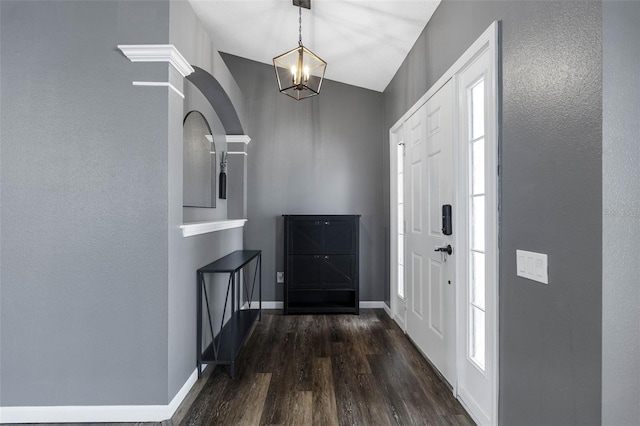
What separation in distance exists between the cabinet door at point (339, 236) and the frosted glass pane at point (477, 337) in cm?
197

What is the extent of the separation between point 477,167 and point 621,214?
938 millimetres

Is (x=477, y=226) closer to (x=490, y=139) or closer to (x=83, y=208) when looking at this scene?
(x=490, y=139)

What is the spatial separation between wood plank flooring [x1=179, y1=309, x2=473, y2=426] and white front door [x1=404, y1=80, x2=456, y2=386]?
23 centimetres

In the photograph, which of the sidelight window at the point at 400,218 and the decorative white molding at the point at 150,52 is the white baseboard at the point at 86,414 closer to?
the decorative white molding at the point at 150,52

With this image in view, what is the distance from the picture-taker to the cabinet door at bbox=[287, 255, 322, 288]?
3906mm

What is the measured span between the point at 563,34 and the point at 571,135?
0.38 metres

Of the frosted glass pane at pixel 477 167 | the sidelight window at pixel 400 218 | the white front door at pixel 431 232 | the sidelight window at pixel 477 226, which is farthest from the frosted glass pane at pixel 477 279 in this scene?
the sidelight window at pixel 400 218

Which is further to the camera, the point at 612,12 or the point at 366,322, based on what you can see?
the point at 366,322

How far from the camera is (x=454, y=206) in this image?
2.20 m

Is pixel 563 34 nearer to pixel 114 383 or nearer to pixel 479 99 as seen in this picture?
pixel 479 99

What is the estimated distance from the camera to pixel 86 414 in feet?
6.36

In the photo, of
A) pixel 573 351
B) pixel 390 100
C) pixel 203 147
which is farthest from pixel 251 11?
pixel 573 351

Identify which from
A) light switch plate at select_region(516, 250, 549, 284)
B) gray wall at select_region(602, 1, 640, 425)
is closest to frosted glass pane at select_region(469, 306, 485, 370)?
light switch plate at select_region(516, 250, 549, 284)

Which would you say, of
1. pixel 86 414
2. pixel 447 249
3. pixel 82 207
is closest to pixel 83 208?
pixel 82 207
